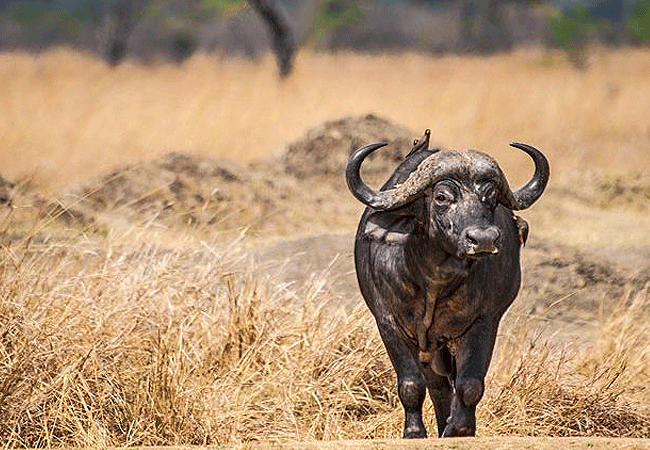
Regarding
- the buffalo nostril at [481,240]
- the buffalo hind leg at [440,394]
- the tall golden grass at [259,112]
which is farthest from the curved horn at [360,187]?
the tall golden grass at [259,112]

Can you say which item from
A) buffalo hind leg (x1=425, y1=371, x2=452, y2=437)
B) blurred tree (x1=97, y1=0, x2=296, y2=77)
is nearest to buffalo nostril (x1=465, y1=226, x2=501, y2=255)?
buffalo hind leg (x1=425, y1=371, x2=452, y2=437)

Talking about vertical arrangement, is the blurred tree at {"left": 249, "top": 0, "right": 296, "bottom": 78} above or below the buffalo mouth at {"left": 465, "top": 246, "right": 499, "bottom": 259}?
below

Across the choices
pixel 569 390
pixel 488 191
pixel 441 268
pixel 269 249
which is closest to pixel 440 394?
pixel 441 268

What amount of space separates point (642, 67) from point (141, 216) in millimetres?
17939

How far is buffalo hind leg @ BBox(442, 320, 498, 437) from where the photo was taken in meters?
6.14

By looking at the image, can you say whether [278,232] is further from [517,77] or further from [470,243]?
[517,77]

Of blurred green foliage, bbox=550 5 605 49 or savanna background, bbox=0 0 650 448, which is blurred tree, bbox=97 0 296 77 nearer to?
savanna background, bbox=0 0 650 448

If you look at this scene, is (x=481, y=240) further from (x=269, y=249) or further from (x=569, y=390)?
(x=269, y=249)

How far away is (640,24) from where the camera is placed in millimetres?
44156

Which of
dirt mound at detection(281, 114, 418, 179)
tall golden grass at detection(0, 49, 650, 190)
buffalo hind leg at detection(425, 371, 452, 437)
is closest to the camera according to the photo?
buffalo hind leg at detection(425, 371, 452, 437)

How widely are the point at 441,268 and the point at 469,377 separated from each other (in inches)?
17.4

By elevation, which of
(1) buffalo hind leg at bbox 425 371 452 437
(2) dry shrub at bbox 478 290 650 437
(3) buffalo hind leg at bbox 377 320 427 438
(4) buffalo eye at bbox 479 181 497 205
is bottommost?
(2) dry shrub at bbox 478 290 650 437

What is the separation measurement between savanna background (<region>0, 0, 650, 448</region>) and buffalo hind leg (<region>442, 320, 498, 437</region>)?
0.91 feet

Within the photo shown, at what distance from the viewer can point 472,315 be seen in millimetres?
6242
